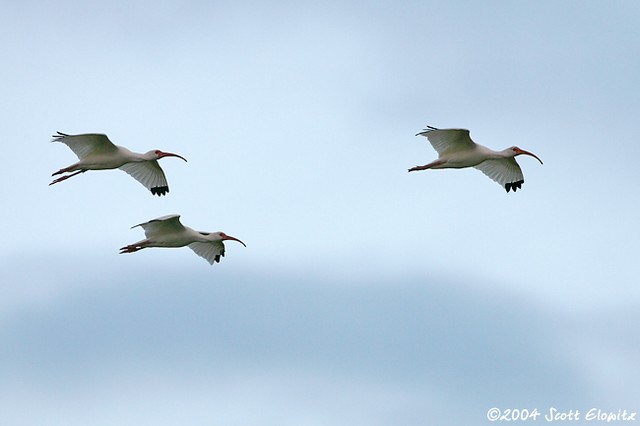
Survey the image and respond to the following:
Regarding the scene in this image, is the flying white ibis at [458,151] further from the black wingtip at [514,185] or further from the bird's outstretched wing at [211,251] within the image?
the bird's outstretched wing at [211,251]

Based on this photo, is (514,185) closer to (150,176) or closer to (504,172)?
(504,172)

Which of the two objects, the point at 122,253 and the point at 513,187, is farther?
the point at 513,187

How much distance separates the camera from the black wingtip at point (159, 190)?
42.7 meters

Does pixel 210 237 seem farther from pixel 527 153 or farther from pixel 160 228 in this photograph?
pixel 527 153

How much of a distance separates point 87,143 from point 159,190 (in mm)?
3457

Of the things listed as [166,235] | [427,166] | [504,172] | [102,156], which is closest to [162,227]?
[166,235]

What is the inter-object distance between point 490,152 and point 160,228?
792cm

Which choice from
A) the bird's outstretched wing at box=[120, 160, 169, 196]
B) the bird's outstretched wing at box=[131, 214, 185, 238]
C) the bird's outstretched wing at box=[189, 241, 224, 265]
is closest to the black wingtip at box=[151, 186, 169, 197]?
the bird's outstretched wing at box=[120, 160, 169, 196]

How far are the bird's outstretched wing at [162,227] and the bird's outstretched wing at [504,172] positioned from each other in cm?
795

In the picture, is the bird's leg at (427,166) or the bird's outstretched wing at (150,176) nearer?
the bird's leg at (427,166)

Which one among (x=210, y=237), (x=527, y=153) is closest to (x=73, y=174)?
(x=210, y=237)

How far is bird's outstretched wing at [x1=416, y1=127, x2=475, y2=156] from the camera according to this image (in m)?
39.3

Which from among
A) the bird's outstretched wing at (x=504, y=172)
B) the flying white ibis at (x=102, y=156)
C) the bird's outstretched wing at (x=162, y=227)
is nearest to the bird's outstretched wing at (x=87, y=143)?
the flying white ibis at (x=102, y=156)

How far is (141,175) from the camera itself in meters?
42.6
